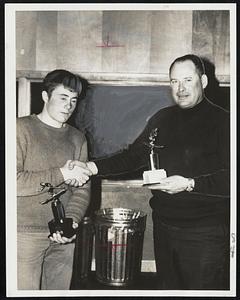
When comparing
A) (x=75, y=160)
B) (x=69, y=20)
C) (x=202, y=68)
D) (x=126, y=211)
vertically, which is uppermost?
(x=69, y=20)

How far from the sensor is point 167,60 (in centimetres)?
145

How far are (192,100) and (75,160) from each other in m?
0.35

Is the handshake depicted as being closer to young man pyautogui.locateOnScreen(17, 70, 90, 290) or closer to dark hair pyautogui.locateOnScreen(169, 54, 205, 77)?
young man pyautogui.locateOnScreen(17, 70, 90, 290)

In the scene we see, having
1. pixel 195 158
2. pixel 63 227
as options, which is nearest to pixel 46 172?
pixel 63 227

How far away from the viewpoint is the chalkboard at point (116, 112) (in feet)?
4.74

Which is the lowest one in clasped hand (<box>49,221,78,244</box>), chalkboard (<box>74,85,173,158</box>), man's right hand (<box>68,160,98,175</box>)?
clasped hand (<box>49,221,78,244</box>)

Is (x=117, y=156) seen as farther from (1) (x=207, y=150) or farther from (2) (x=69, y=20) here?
(2) (x=69, y=20)

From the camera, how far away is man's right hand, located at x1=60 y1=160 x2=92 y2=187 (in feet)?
4.73

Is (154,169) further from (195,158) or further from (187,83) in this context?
(187,83)

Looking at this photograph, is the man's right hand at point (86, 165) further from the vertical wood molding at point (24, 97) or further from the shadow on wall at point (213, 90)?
the shadow on wall at point (213, 90)

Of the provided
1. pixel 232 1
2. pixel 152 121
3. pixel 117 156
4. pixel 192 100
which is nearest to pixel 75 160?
pixel 117 156

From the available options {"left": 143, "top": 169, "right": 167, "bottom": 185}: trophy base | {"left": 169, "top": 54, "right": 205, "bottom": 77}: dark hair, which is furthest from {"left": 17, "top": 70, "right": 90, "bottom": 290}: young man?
{"left": 169, "top": 54, "right": 205, "bottom": 77}: dark hair

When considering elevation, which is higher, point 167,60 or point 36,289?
point 167,60

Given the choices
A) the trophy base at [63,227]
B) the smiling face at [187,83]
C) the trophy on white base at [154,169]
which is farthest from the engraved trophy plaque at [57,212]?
the smiling face at [187,83]
